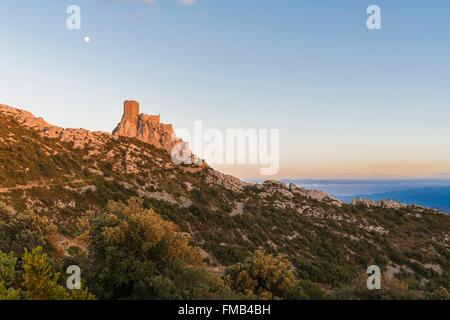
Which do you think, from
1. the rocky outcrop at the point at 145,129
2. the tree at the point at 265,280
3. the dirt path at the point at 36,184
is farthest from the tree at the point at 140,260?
the rocky outcrop at the point at 145,129

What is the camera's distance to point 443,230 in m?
57.3

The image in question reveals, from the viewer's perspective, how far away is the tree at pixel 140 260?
1381 cm

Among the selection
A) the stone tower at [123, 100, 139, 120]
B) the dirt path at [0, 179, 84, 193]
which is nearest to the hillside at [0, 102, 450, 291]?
the dirt path at [0, 179, 84, 193]

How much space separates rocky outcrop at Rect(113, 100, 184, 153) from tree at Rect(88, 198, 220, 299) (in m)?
60.7

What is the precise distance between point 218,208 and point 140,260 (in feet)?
114

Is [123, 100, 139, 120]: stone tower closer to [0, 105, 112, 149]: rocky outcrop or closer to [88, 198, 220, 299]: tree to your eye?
[0, 105, 112, 149]: rocky outcrop

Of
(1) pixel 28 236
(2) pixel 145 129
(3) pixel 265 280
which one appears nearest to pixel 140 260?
(3) pixel 265 280

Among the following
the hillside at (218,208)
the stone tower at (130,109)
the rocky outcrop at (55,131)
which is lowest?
the hillside at (218,208)

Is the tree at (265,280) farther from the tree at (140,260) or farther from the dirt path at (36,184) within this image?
the dirt path at (36,184)

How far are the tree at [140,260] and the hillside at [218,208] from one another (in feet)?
44.3

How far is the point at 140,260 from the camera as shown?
1484 centimetres
